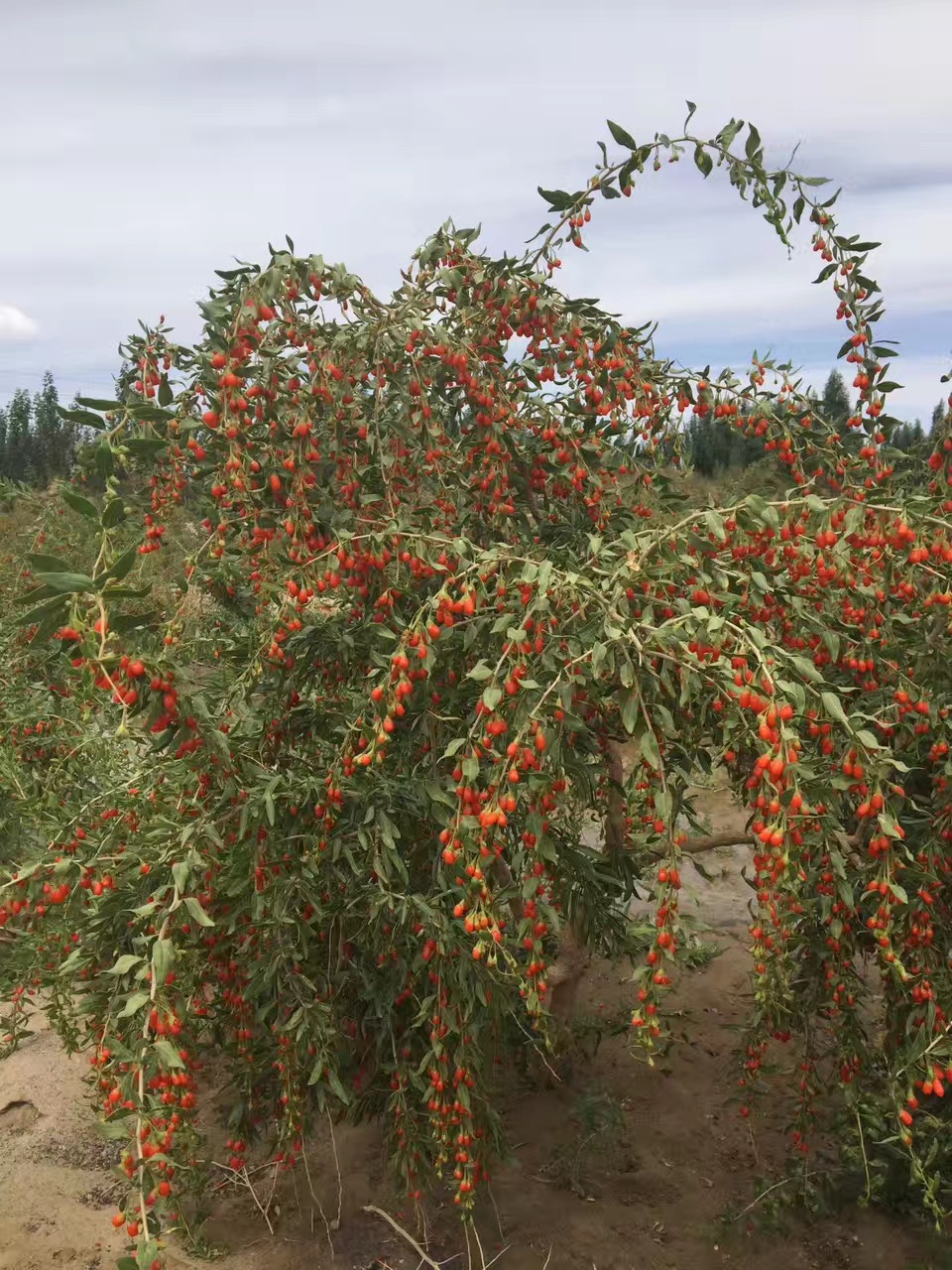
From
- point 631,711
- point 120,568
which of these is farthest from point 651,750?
point 120,568

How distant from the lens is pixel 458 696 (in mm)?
3232

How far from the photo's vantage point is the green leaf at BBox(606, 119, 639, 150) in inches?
128

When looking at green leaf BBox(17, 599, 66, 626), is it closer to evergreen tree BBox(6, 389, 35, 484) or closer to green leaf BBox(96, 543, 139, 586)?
green leaf BBox(96, 543, 139, 586)

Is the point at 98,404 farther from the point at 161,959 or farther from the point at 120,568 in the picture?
the point at 161,959

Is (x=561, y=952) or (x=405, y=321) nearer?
(x=405, y=321)

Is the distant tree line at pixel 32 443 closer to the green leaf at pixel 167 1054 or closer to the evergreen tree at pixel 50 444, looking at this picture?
the evergreen tree at pixel 50 444

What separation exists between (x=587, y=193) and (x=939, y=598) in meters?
1.88

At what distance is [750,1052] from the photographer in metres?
3.52

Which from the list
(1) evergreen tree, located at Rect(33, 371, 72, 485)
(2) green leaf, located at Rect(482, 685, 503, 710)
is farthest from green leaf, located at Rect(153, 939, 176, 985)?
(1) evergreen tree, located at Rect(33, 371, 72, 485)

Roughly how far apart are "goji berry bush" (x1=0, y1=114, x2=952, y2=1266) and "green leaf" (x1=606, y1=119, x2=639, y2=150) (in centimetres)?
9

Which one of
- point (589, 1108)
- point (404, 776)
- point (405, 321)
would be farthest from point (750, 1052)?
point (405, 321)

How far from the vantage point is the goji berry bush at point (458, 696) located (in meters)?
2.40

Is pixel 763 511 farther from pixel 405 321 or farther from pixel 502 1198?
pixel 502 1198

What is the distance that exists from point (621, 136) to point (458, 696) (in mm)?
1971
